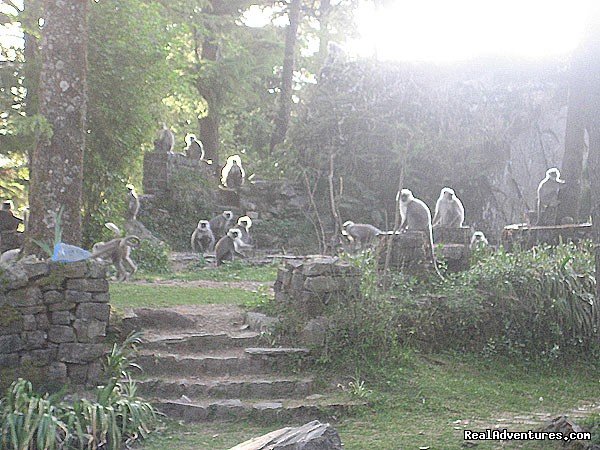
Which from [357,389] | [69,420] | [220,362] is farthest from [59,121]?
[357,389]

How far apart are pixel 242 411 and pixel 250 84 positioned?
2070cm

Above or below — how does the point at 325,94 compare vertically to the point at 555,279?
above

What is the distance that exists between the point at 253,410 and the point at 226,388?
2.01 ft

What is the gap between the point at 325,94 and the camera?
26047mm

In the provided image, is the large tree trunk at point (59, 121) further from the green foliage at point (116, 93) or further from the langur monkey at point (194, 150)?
the langur monkey at point (194, 150)

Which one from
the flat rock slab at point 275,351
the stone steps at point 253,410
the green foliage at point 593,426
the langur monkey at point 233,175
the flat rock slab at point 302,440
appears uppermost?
the langur monkey at point 233,175

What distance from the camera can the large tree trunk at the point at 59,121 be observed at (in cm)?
1038

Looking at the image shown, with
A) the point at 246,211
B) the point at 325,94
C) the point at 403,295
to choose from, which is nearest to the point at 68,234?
the point at 403,295

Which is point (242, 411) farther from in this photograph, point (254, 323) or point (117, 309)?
point (117, 309)

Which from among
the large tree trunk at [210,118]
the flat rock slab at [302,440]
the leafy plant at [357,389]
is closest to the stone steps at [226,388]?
A: the leafy plant at [357,389]

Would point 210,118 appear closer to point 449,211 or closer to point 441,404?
point 449,211

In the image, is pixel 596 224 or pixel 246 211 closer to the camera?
pixel 596 224

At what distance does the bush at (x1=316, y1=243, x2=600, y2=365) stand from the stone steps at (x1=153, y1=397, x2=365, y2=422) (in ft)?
5.98

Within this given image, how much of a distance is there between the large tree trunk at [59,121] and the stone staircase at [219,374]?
1.60 metres
